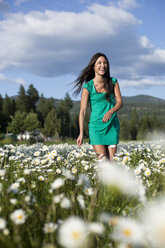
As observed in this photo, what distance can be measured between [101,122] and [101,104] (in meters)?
0.44

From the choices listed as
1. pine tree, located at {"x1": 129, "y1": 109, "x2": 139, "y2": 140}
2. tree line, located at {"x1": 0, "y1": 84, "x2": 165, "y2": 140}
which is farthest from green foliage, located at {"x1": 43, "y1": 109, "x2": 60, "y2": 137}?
pine tree, located at {"x1": 129, "y1": 109, "x2": 139, "y2": 140}

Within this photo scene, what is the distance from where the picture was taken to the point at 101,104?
5.96 metres

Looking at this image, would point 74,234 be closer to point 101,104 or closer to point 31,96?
point 101,104

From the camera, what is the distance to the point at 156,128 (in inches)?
3760

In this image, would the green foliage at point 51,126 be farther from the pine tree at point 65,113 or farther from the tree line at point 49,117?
the pine tree at point 65,113

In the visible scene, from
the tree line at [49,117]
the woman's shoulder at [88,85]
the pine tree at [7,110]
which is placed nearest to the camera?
the woman's shoulder at [88,85]

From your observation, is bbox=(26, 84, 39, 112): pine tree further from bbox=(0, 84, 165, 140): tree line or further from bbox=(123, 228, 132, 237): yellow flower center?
bbox=(123, 228, 132, 237): yellow flower center

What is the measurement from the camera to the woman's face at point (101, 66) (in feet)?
19.3

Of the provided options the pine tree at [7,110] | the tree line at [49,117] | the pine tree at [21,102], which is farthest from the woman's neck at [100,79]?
the pine tree at [21,102]

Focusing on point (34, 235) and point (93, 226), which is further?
point (34, 235)

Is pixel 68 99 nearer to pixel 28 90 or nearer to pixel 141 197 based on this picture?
pixel 28 90

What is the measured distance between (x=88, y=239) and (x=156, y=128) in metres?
98.4

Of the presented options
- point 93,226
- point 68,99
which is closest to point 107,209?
point 93,226

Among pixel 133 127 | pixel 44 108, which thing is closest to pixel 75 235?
pixel 44 108
